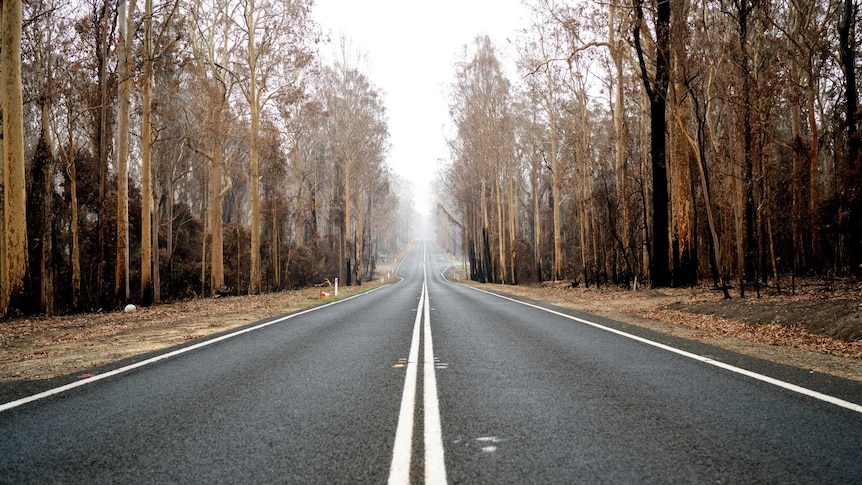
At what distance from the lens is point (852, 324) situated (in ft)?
25.4

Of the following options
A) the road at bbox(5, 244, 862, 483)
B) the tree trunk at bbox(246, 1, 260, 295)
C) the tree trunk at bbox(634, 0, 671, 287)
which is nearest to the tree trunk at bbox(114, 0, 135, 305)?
the tree trunk at bbox(246, 1, 260, 295)

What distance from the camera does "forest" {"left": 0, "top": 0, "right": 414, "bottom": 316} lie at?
52.9 ft

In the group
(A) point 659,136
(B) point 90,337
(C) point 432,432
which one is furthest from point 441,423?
(A) point 659,136

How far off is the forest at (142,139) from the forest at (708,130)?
12.9 meters

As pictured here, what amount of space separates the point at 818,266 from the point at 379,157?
3370 centimetres

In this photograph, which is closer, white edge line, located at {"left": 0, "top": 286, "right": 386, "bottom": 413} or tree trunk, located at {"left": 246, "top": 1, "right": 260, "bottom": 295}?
white edge line, located at {"left": 0, "top": 286, "right": 386, "bottom": 413}

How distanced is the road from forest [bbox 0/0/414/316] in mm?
10717

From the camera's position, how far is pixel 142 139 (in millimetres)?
17047

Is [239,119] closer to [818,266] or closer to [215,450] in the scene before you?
[215,450]

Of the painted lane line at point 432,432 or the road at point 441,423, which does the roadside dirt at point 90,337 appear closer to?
the road at point 441,423

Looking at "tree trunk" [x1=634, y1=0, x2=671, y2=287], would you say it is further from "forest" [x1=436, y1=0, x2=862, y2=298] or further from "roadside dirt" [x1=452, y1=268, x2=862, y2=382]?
"roadside dirt" [x1=452, y1=268, x2=862, y2=382]

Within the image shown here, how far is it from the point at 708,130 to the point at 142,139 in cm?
2608

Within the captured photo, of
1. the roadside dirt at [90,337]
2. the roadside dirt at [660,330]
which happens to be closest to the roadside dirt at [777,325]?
the roadside dirt at [660,330]

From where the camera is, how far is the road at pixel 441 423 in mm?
2787
